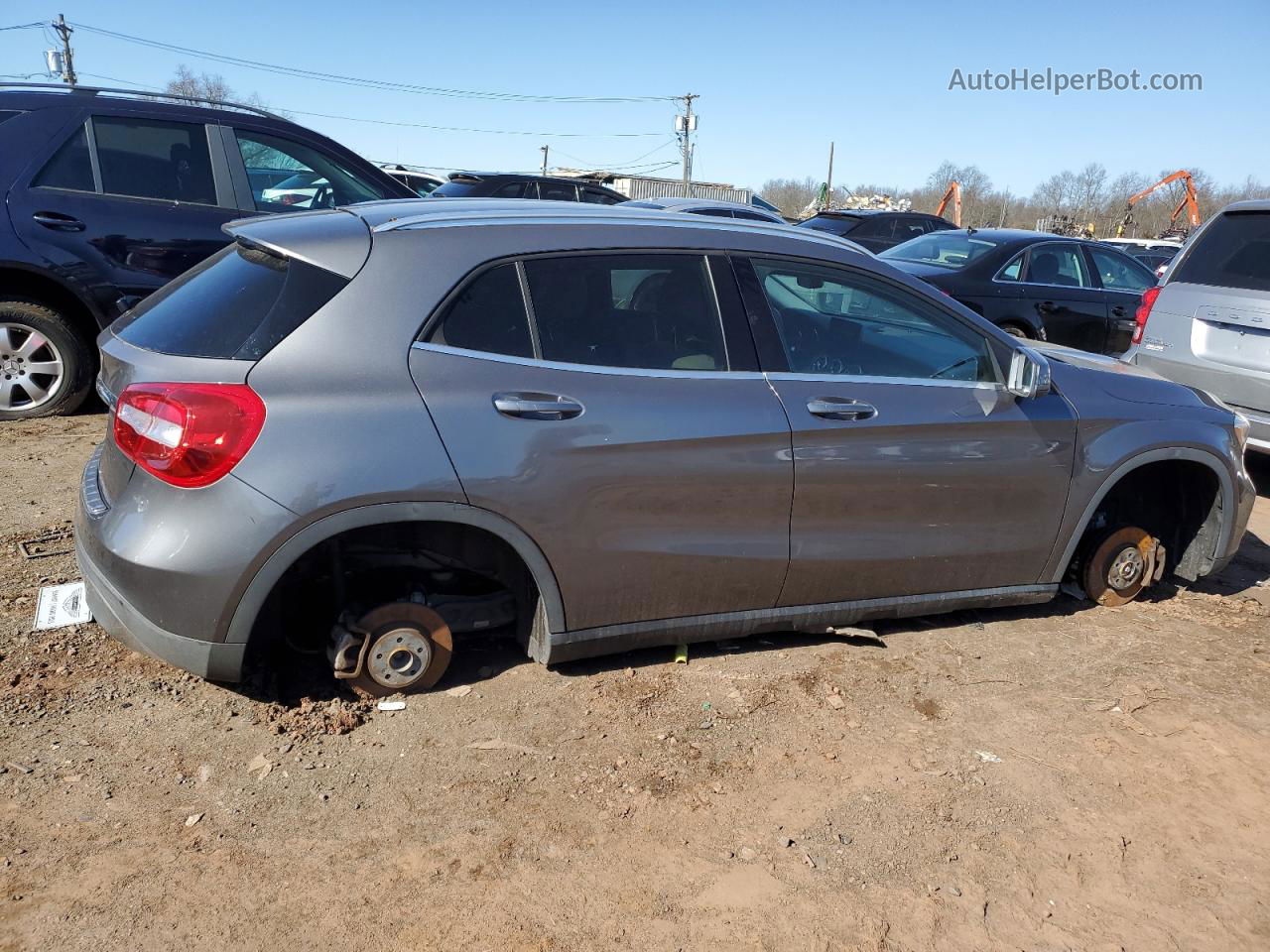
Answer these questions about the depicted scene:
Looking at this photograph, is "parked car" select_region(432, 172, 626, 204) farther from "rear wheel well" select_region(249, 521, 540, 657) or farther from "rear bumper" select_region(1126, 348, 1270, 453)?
"rear wheel well" select_region(249, 521, 540, 657)

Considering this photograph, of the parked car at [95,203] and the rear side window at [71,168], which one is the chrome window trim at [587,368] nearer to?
the parked car at [95,203]

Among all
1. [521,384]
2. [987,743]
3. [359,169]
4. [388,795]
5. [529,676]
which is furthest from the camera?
[359,169]

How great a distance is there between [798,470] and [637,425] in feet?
2.06

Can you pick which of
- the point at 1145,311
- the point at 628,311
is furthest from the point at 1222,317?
the point at 628,311

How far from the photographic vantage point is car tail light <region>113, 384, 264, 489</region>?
9.22ft

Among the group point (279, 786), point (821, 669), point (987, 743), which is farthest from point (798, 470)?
point (279, 786)

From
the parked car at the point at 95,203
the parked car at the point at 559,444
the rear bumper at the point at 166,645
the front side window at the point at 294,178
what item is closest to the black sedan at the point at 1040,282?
the front side window at the point at 294,178

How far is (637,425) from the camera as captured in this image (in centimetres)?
323

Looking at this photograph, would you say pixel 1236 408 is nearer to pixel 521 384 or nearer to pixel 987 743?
pixel 987 743

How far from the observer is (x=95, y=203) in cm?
597

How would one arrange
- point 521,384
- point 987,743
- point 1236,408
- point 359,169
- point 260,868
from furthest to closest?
point 359,169 < point 1236,408 < point 987,743 < point 521,384 < point 260,868

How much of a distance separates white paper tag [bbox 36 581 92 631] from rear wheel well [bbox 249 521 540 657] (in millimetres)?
834

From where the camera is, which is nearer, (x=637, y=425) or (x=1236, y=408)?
(x=637, y=425)

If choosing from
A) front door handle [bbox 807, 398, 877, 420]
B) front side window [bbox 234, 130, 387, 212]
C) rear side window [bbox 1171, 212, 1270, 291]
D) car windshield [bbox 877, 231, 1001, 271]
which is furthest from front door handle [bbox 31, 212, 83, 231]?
rear side window [bbox 1171, 212, 1270, 291]
